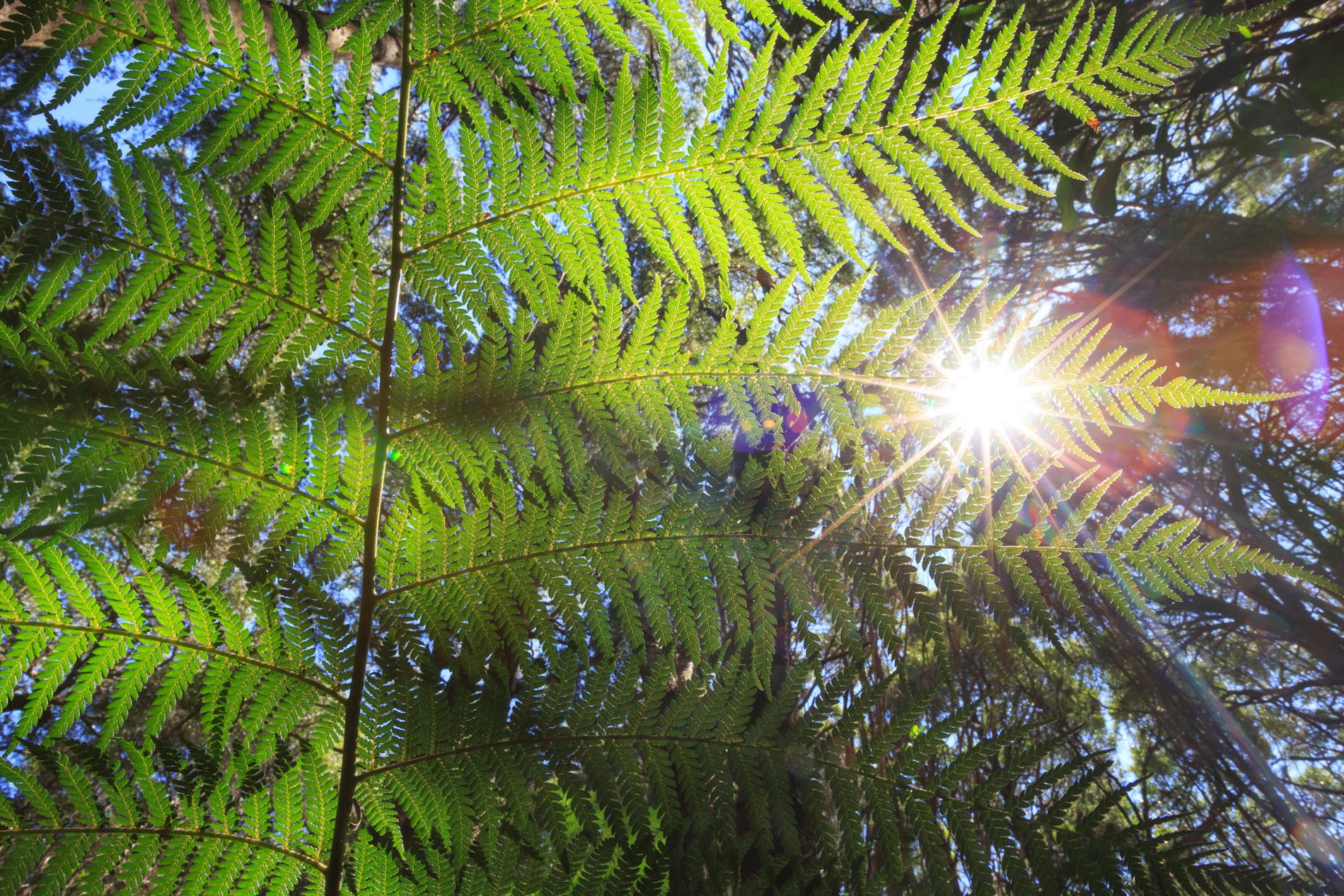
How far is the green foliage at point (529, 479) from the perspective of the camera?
0.65 meters

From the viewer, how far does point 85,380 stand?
61 cm

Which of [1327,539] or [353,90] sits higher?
[1327,539]

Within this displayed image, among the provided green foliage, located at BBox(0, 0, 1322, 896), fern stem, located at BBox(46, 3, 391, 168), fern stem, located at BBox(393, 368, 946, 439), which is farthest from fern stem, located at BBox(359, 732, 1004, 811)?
fern stem, located at BBox(46, 3, 391, 168)

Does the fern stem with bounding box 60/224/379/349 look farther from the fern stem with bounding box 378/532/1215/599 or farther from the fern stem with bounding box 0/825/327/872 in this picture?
the fern stem with bounding box 0/825/327/872

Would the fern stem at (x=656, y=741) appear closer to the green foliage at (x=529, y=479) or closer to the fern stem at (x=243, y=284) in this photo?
the green foliage at (x=529, y=479)

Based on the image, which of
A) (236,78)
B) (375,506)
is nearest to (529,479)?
(375,506)

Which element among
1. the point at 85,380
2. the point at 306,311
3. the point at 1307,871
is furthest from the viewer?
the point at 1307,871

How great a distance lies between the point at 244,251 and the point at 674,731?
663 millimetres

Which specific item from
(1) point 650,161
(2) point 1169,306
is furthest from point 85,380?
(2) point 1169,306

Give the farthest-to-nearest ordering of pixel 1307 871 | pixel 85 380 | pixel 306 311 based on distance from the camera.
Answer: pixel 1307 871 → pixel 306 311 → pixel 85 380

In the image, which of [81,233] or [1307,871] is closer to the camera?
[81,233]

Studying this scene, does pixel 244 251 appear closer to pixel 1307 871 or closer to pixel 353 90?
pixel 353 90

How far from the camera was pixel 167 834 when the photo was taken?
650 millimetres

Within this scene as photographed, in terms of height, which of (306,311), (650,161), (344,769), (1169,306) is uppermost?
(1169,306)
